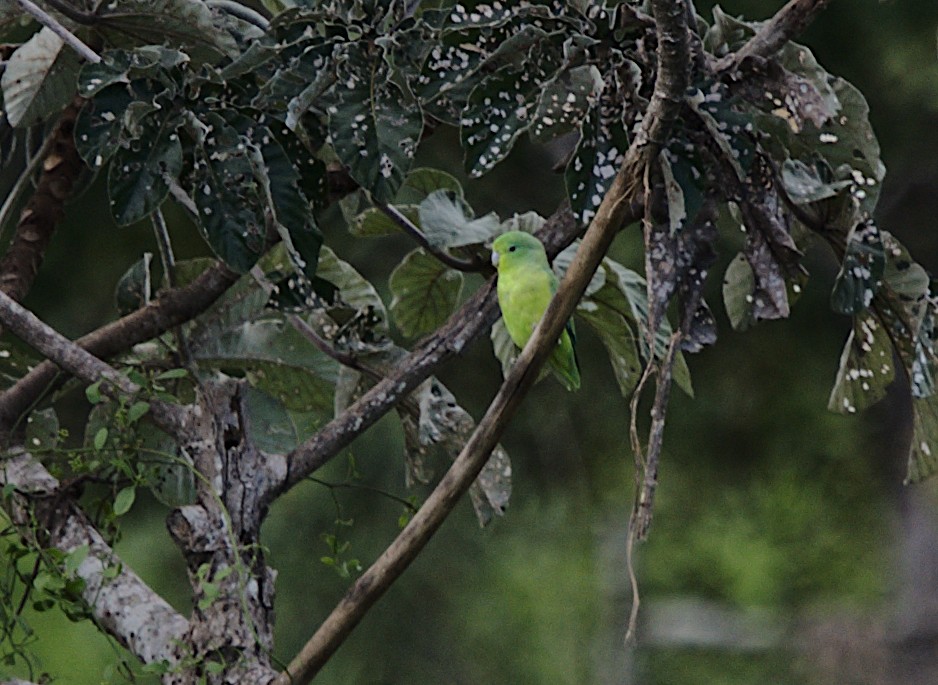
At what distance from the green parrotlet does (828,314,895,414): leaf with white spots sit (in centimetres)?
31

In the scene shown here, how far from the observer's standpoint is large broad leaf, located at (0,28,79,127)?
4.59 feet

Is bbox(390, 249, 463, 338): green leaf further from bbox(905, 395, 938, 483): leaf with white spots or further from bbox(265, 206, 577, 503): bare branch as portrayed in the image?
bbox(905, 395, 938, 483): leaf with white spots

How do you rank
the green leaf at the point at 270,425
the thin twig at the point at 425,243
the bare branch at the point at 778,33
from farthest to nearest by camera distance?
1. the green leaf at the point at 270,425
2. the thin twig at the point at 425,243
3. the bare branch at the point at 778,33

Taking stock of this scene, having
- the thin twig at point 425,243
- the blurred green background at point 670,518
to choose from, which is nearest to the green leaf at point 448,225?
the thin twig at point 425,243

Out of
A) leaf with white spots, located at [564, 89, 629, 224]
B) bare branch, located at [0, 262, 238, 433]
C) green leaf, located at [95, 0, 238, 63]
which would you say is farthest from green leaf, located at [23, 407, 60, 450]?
leaf with white spots, located at [564, 89, 629, 224]

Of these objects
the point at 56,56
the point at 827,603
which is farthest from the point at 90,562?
the point at 827,603

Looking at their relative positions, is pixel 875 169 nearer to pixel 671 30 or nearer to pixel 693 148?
pixel 693 148

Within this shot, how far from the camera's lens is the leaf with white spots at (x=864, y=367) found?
1.34 metres

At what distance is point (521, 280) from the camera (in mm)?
1500

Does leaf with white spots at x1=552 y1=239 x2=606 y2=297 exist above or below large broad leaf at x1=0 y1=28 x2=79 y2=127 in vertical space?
below

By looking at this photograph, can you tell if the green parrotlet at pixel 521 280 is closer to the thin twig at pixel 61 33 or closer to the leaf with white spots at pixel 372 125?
the leaf with white spots at pixel 372 125

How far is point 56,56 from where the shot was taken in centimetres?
142

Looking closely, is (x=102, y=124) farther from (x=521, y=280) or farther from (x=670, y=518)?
(x=670, y=518)

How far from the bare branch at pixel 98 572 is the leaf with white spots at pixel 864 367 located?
2.25 ft
